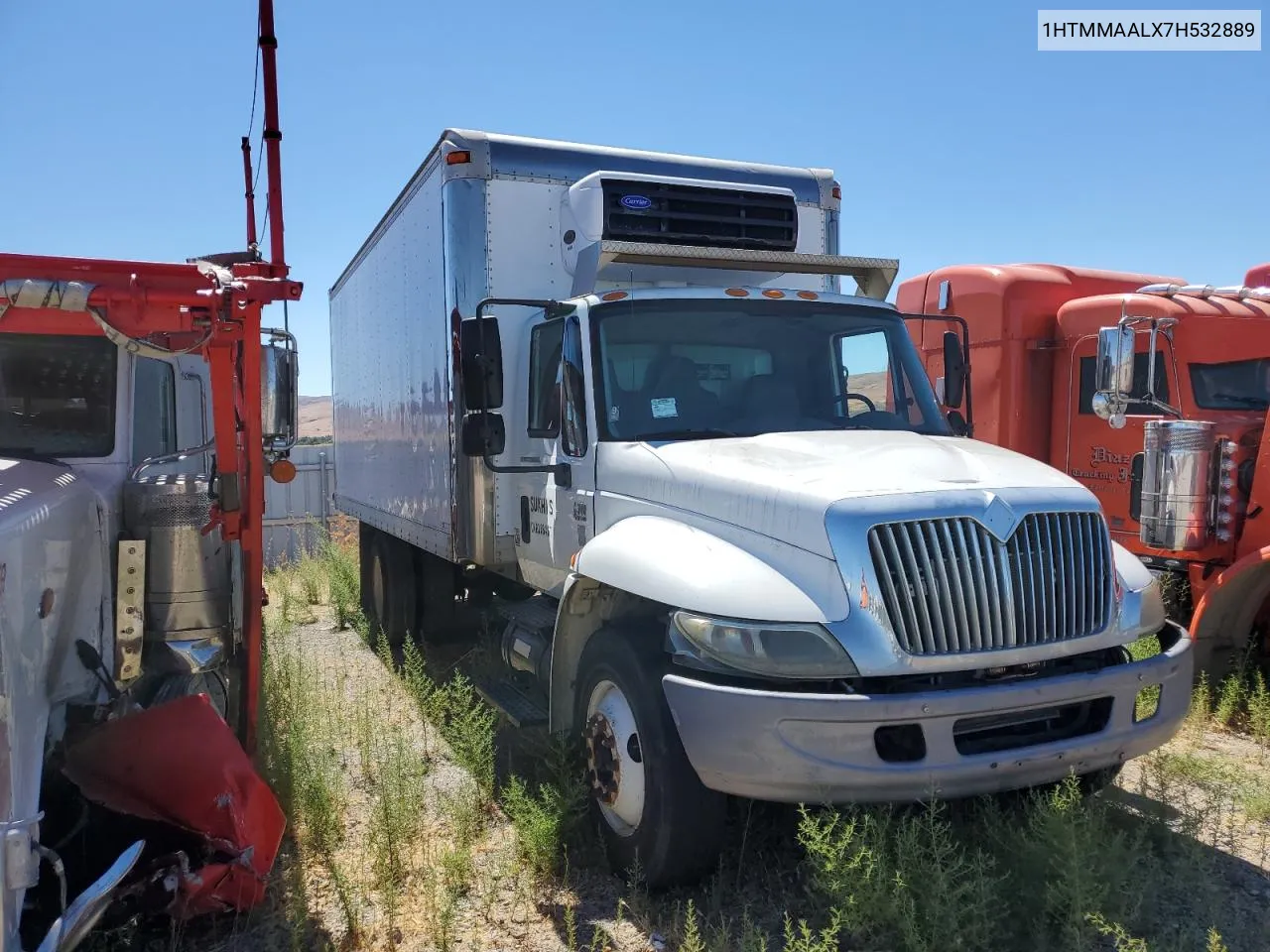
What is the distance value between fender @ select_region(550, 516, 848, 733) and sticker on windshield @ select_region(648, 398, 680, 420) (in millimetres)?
562

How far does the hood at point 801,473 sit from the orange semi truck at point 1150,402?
4.56ft

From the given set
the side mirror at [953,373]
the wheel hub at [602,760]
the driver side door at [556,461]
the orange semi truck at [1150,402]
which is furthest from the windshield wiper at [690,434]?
the side mirror at [953,373]

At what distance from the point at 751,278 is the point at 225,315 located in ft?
10.1

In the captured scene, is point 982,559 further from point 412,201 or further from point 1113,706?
point 412,201

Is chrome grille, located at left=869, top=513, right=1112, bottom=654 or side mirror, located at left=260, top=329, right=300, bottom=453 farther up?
side mirror, located at left=260, top=329, right=300, bottom=453

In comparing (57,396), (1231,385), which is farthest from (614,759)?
(1231,385)

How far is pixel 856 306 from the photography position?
5055 millimetres

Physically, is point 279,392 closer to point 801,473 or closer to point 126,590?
point 126,590

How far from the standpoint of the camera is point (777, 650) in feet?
11.0

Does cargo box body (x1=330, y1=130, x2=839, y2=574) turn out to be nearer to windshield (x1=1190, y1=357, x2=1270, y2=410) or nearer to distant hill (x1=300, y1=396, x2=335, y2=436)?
windshield (x1=1190, y1=357, x2=1270, y2=410)

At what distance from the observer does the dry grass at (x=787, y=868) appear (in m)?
3.35

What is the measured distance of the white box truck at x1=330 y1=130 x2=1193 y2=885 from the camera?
3344 mm

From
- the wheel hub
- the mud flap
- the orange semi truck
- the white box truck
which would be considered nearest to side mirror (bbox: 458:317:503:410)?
the white box truck

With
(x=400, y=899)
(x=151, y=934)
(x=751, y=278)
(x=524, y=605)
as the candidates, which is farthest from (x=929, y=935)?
(x=751, y=278)
